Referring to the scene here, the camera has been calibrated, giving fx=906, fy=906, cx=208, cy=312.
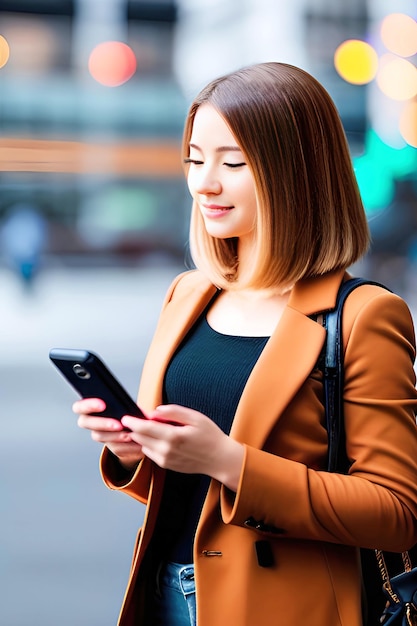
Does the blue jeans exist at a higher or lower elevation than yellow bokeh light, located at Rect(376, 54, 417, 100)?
lower

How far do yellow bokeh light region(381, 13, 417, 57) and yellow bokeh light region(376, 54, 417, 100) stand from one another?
14 cm

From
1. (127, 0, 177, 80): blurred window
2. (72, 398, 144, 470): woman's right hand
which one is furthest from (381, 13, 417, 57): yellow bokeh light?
(72, 398, 144, 470): woman's right hand

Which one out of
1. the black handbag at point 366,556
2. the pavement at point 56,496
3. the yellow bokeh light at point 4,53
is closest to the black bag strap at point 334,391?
the black handbag at point 366,556

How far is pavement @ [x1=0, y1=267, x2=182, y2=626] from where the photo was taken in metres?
3.25

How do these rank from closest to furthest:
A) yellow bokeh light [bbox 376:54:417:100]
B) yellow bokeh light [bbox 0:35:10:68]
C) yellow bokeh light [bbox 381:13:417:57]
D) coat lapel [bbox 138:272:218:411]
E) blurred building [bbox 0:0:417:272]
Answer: coat lapel [bbox 138:272:218:411]
yellow bokeh light [bbox 376:54:417:100]
yellow bokeh light [bbox 381:13:417:57]
blurred building [bbox 0:0:417:272]
yellow bokeh light [bbox 0:35:10:68]

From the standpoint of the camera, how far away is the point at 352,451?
1.28 meters

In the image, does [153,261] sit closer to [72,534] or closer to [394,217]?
[394,217]

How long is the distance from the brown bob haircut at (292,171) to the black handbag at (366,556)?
8cm

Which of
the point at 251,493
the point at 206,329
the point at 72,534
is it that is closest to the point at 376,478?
the point at 251,493

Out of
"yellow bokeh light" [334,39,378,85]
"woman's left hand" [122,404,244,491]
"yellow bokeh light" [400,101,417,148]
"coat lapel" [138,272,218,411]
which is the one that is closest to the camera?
"woman's left hand" [122,404,244,491]

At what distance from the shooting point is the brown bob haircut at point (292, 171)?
1344mm

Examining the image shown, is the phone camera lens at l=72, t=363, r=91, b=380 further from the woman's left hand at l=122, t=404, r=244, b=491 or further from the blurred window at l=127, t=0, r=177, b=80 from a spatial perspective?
the blurred window at l=127, t=0, r=177, b=80

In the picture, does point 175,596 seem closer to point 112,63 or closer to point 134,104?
point 134,104

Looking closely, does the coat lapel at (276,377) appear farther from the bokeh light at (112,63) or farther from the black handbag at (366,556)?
the bokeh light at (112,63)
